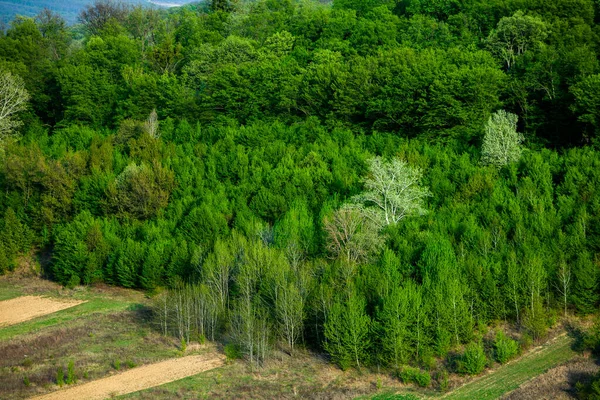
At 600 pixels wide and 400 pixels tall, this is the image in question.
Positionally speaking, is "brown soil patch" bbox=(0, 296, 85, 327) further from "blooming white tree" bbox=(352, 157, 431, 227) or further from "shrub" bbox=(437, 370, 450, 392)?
"shrub" bbox=(437, 370, 450, 392)

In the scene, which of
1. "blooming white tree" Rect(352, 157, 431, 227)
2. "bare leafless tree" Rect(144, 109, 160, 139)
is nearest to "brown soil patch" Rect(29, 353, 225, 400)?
"blooming white tree" Rect(352, 157, 431, 227)

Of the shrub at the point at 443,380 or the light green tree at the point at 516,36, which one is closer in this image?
the shrub at the point at 443,380

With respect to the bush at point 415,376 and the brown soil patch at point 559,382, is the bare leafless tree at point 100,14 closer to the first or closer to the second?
the bush at point 415,376

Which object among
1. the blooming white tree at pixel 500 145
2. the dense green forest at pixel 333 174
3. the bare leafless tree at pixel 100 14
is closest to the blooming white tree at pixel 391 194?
the dense green forest at pixel 333 174

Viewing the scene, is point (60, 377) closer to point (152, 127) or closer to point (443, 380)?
point (443, 380)

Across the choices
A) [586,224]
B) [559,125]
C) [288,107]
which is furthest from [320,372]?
[288,107]

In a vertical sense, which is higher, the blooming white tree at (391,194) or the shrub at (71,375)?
the blooming white tree at (391,194)

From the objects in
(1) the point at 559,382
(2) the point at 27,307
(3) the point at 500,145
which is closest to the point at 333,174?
(3) the point at 500,145
